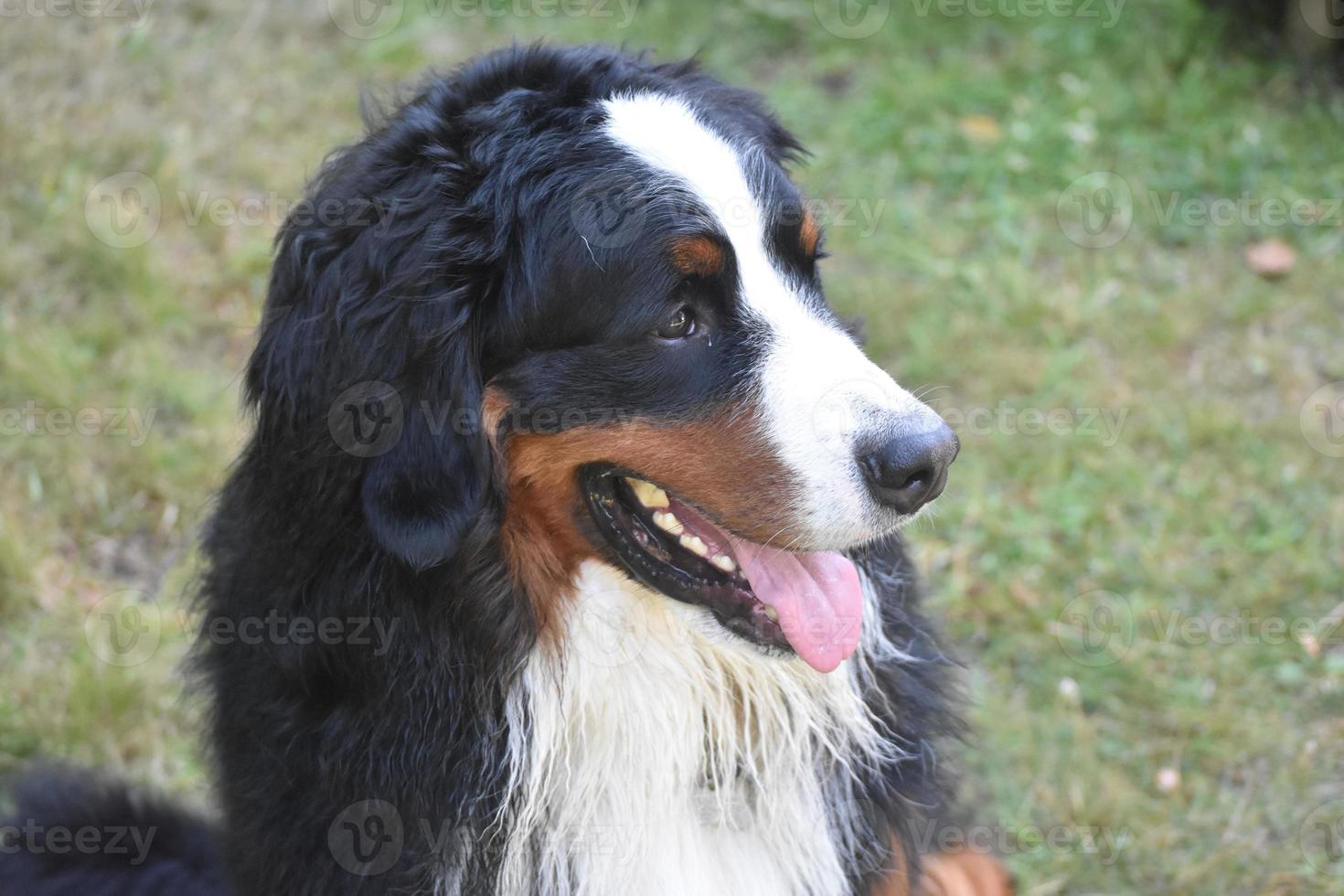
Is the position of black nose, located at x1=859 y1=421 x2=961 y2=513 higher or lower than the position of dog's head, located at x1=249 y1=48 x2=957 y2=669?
lower

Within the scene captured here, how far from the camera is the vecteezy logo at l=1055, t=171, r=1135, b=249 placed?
5.27 metres

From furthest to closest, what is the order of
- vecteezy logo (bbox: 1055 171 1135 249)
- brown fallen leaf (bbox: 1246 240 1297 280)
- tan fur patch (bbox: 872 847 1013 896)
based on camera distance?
vecteezy logo (bbox: 1055 171 1135 249) < brown fallen leaf (bbox: 1246 240 1297 280) < tan fur patch (bbox: 872 847 1013 896)

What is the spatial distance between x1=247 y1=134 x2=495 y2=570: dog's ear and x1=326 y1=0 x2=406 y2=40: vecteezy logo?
4178mm

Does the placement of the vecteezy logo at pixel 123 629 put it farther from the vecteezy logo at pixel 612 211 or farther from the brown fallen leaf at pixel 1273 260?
the brown fallen leaf at pixel 1273 260

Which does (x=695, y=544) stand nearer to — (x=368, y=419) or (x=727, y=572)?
(x=727, y=572)

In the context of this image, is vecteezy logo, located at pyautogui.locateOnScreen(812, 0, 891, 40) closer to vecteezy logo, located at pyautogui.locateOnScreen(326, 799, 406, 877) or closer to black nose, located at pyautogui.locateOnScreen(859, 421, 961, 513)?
black nose, located at pyautogui.locateOnScreen(859, 421, 961, 513)

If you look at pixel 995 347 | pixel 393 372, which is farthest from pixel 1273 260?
pixel 393 372

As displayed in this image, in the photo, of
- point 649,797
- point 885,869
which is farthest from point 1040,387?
point 649,797

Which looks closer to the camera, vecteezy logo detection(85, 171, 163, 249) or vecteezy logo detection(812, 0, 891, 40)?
vecteezy logo detection(85, 171, 163, 249)

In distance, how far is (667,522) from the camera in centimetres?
245

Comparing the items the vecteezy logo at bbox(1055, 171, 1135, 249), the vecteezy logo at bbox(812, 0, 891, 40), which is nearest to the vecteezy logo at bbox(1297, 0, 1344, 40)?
the vecteezy logo at bbox(1055, 171, 1135, 249)

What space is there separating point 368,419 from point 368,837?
0.80m

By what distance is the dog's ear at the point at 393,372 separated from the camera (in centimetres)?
223

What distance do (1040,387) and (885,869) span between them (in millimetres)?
2441
